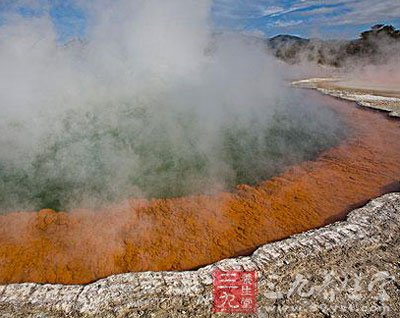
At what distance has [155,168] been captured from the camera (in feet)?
17.5

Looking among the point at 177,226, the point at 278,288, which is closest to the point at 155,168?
the point at 177,226

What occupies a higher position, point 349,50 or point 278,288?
point 349,50

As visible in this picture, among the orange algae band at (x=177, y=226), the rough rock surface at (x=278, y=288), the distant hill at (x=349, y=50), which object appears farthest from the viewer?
the distant hill at (x=349, y=50)

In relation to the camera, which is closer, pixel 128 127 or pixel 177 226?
pixel 177 226

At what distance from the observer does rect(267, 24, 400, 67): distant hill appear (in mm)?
24766

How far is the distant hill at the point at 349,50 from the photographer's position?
24766 mm

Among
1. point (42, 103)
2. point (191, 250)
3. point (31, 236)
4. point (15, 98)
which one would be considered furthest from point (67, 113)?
point (191, 250)

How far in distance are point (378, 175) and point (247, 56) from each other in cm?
1645

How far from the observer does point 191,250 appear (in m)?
3.54

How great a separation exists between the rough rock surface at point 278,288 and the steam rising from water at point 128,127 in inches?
68.5

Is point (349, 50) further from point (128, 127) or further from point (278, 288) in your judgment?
point (278, 288)

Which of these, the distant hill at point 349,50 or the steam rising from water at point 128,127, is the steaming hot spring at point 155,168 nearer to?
the steam rising from water at point 128,127

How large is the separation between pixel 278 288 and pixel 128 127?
16.8 feet

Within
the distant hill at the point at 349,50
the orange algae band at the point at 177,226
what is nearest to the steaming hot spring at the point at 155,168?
the orange algae band at the point at 177,226
